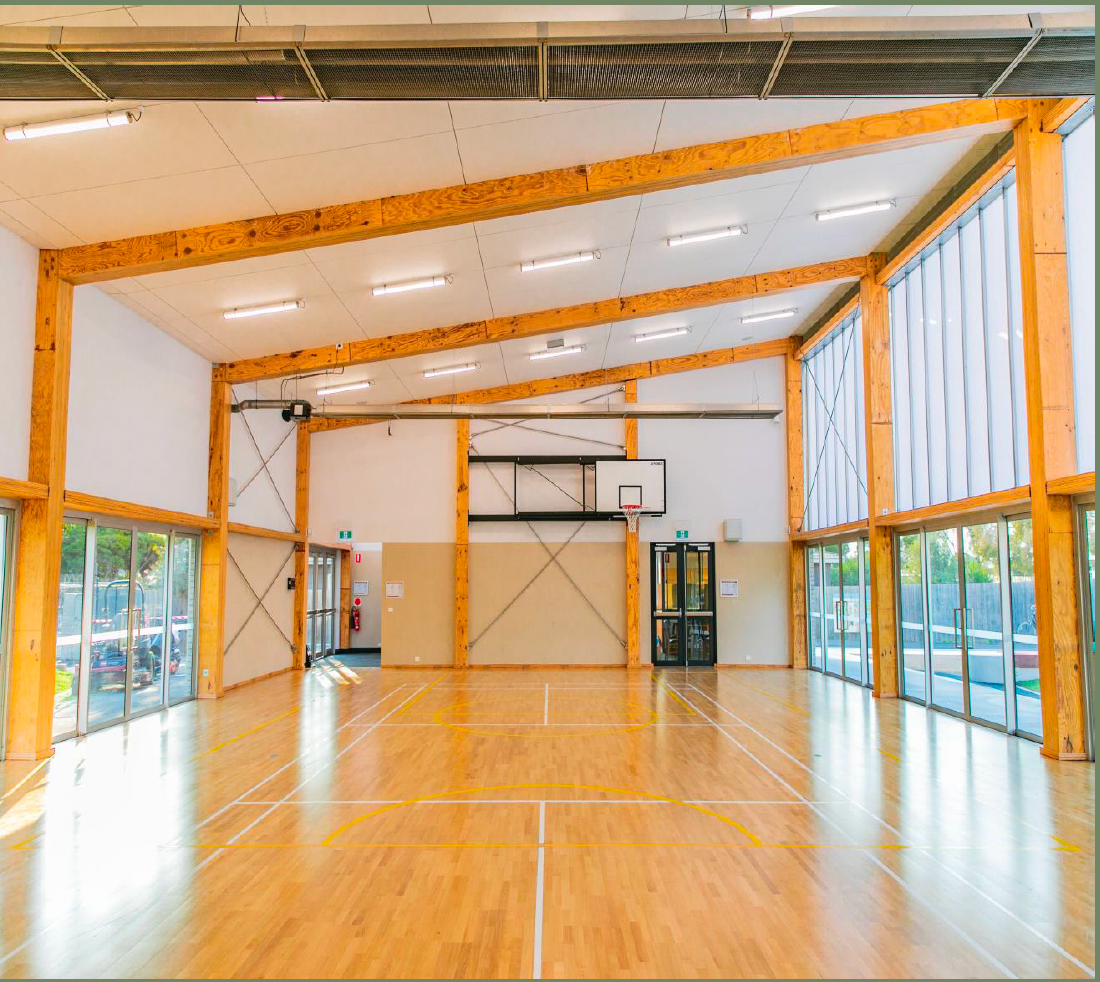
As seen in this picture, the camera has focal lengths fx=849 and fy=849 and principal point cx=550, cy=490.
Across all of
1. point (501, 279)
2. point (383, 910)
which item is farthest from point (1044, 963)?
point (501, 279)

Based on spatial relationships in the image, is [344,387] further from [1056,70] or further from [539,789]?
[1056,70]

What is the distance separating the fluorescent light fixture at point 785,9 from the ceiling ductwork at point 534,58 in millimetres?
788

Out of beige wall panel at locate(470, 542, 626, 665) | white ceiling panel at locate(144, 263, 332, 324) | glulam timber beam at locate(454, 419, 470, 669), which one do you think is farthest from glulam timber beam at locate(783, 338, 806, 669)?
white ceiling panel at locate(144, 263, 332, 324)

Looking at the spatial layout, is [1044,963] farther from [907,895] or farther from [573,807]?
[573,807]

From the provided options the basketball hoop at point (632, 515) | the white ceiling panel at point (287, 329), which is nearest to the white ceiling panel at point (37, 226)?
the white ceiling panel at point (287, 329)

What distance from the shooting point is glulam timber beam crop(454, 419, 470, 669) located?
17000 millimetres

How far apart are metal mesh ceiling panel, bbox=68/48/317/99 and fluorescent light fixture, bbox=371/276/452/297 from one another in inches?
198

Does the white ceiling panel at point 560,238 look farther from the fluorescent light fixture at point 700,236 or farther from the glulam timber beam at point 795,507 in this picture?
the glulam timber beam at point 795,507

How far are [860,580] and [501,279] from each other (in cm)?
823

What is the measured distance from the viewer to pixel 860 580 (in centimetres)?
1472

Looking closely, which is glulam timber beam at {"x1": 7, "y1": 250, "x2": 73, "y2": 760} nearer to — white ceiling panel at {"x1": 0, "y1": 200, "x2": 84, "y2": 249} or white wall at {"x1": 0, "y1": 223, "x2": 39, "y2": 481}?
white wall at {"x1": 0, "y1": 223, "x2": 39, "y2": 481}

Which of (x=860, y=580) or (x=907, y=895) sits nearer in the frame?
(x=907, y=895)

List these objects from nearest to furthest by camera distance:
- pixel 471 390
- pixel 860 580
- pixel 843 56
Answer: pixel 843 56
pixel 860 580
pixel 471 390

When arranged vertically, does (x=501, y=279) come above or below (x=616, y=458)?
above
